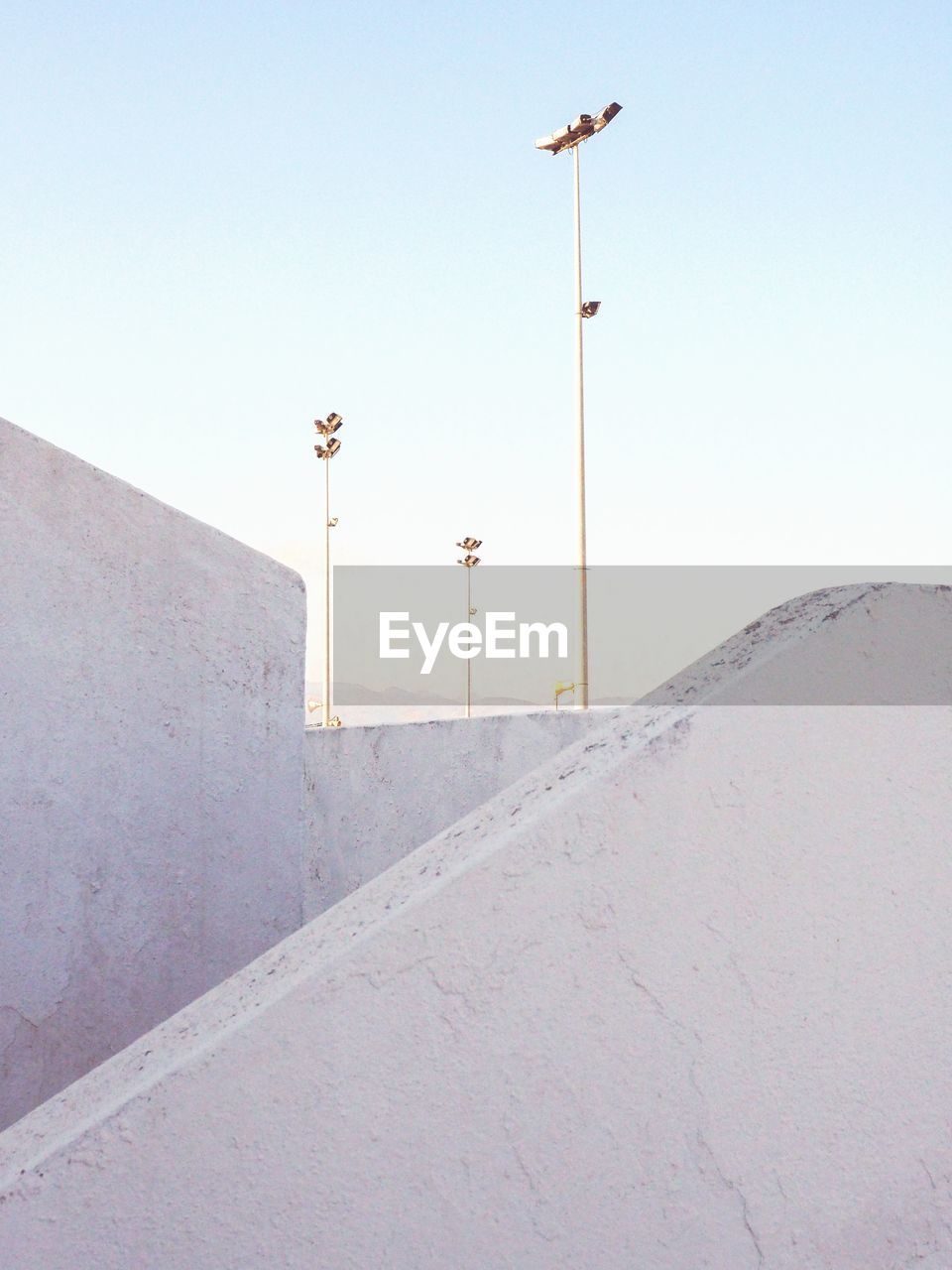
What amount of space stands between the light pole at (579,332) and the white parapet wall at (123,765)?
10.5m

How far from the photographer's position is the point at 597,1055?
6.33 ft

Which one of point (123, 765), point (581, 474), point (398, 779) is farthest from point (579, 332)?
point (123, 765)

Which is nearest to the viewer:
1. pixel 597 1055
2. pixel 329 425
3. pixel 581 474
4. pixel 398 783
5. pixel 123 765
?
pixel 597 1055

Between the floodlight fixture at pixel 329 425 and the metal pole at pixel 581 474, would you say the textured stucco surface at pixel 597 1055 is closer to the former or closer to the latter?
the metal pole at pixel 581 474

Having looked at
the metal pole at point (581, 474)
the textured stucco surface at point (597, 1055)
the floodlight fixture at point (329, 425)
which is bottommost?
the textured stucco surface at point (597, 1055)

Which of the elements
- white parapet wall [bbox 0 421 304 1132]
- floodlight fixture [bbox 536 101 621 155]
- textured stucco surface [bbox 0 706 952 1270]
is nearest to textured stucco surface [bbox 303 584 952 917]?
white parapet wall [bbox 0 421 304 1132]

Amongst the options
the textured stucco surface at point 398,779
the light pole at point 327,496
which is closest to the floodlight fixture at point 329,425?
the light pole at point 327,496

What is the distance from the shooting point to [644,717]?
7.21ft

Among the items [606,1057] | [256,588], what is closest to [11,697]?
[256,588]

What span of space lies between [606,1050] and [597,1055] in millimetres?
19

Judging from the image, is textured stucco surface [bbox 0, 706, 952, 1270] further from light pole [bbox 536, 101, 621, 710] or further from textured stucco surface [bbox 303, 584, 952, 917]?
light pole [bbox 536, 101, 621, 710]

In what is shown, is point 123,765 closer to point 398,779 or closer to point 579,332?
point 398,779

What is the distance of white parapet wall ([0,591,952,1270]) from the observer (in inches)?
71.2

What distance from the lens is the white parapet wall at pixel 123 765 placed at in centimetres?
331
